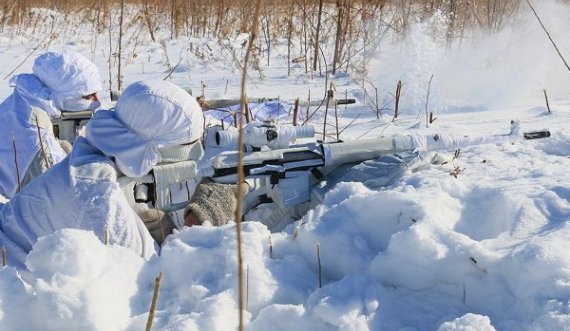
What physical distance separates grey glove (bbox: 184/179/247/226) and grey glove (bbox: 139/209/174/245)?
0.08 metres

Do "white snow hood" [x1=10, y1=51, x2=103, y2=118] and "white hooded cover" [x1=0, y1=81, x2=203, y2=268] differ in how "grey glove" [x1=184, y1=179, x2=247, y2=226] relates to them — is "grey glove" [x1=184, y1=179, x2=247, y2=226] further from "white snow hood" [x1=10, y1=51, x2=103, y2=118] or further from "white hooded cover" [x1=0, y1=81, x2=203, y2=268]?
"white snow hood" [x1=10, y1=51, x2=103, y2=118]

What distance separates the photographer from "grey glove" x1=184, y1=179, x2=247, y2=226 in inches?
116

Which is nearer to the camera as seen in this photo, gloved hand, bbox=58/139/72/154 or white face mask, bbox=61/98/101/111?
gloved hand, bbox=58/139/72/154

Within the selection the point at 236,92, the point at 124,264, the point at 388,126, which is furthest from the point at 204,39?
the point at 124,264

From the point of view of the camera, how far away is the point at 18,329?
1526mm

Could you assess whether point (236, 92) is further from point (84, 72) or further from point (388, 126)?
point (84, 72)

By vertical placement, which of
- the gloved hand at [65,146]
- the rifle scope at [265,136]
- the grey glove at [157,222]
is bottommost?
the grey glove at [157,222]

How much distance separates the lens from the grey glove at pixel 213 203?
2939mm

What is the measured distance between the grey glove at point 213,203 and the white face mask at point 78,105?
5.61ft

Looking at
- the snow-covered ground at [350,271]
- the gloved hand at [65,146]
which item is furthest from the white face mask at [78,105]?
the snow-covered ground at [350,271]

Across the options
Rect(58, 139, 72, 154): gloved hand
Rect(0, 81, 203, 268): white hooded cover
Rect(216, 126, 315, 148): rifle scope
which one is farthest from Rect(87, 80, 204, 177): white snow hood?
Rect(58, 139, 72, 154): gloved hand

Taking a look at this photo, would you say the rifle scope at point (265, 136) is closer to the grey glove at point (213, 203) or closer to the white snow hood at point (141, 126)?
the grey glove at point (213, 203)

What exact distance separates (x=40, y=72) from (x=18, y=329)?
3067mm

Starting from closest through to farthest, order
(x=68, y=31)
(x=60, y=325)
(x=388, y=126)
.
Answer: (x=60, y=325)
(x=388, y=126)
(x=68, y=31)
